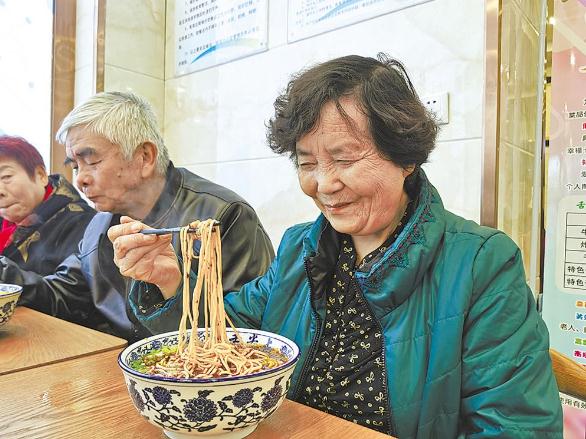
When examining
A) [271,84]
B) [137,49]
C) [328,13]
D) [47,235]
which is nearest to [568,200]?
[328,13]

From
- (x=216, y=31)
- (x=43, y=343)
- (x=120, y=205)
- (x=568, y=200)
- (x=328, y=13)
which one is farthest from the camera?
(x=216, y=31)

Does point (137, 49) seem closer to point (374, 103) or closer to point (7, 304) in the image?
point (7, 304)

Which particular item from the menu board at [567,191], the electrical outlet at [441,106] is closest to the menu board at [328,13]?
the electrical outlet at [441,106]

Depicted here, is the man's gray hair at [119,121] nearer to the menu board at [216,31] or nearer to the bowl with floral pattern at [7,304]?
the bowl with floral pattern at [7,304]

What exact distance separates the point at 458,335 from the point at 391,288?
15 cm

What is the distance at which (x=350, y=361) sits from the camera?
99 centimetres

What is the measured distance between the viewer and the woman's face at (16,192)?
6.89ft

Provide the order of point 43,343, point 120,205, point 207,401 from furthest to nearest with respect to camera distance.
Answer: point 120,205 < point 43,343 < point 207,401

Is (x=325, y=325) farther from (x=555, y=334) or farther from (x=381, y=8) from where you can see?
(x=381, y=8)

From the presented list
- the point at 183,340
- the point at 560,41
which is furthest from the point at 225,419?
the point at 560,41

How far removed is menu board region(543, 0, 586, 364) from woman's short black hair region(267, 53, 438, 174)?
0.87 m

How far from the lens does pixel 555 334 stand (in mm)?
1669

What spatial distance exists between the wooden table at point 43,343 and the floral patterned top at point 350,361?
1.70 feet

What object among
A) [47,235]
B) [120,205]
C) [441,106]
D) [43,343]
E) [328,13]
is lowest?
[43,343]
